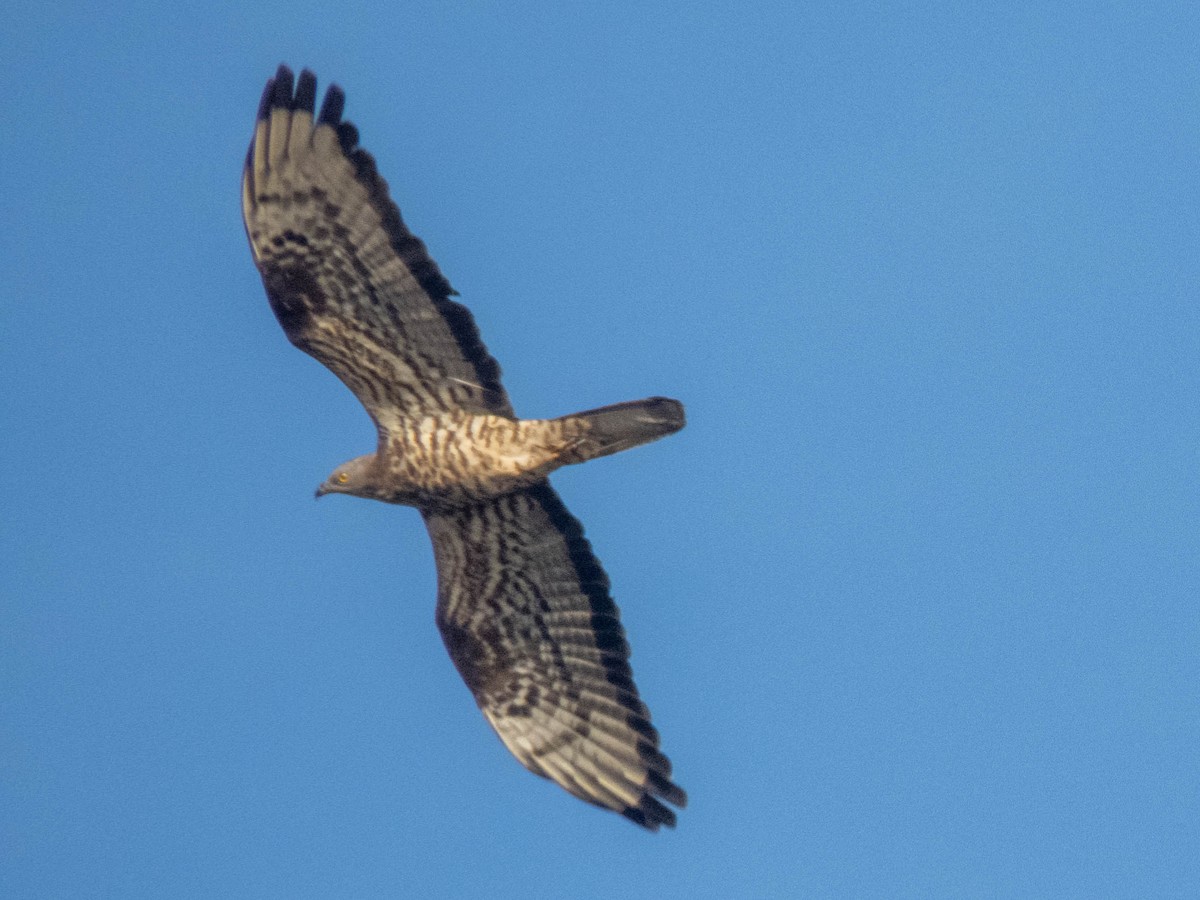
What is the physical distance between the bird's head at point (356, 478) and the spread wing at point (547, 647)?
0.58 m

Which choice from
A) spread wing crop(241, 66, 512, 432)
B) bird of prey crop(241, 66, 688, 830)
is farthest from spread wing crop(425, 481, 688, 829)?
spread wing crop(241, 66, 512, 432)

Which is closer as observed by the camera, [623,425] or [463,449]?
[623,425]

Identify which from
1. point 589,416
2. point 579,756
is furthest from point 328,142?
point 579,756

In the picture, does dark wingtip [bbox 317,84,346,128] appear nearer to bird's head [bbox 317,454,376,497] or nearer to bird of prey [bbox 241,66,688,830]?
bird of prey [bbox 241,66,688,830]

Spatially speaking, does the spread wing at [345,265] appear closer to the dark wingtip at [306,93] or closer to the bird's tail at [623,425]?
the dark wingtip at [306,93]

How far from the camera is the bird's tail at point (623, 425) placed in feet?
45.4

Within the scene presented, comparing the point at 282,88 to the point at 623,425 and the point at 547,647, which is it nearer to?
the point at 623,425

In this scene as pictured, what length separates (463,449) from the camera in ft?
47.0

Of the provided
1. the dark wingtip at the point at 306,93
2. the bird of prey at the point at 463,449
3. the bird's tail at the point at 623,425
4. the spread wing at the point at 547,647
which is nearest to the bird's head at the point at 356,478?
the bird of prey at the point at 463,449

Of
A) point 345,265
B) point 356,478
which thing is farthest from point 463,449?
point 345,265

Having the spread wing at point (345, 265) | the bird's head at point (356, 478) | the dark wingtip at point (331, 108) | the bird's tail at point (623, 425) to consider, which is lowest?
the bird's head at point (356, 478)

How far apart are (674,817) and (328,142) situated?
5.06m

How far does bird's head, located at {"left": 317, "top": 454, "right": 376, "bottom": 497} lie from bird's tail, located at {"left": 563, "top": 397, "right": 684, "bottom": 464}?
1421 millimetres

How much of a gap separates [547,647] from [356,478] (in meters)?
1.87
